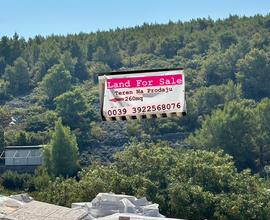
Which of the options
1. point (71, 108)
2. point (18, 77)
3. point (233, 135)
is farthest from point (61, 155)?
point (18, 77)

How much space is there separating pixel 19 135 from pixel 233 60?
1698 inches

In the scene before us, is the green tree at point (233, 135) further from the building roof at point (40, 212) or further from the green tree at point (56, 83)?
the building roof at point (40, 212)

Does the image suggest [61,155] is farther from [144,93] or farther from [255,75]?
[144,93]

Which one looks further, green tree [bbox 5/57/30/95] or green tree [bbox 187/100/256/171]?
green tree [bbox 5/57/30/95]

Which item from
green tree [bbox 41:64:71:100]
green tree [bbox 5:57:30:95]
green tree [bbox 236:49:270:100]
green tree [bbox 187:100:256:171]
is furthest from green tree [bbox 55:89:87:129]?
green tree [bbox 236:49:270:100]

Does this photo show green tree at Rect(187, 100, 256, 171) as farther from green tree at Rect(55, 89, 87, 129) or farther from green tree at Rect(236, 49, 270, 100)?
green tree at Rect(236, 49, 270, 100)

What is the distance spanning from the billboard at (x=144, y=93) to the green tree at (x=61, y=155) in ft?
200

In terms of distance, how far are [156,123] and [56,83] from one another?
2193cm

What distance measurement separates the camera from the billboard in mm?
19656

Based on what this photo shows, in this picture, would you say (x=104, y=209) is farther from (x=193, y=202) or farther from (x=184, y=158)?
(x=184, y=158)

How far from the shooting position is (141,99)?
1977 centimetres

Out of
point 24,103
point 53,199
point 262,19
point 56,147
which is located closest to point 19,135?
point 56,147

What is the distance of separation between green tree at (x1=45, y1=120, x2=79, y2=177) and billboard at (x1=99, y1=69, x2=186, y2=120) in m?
60.9

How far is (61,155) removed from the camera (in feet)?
266
